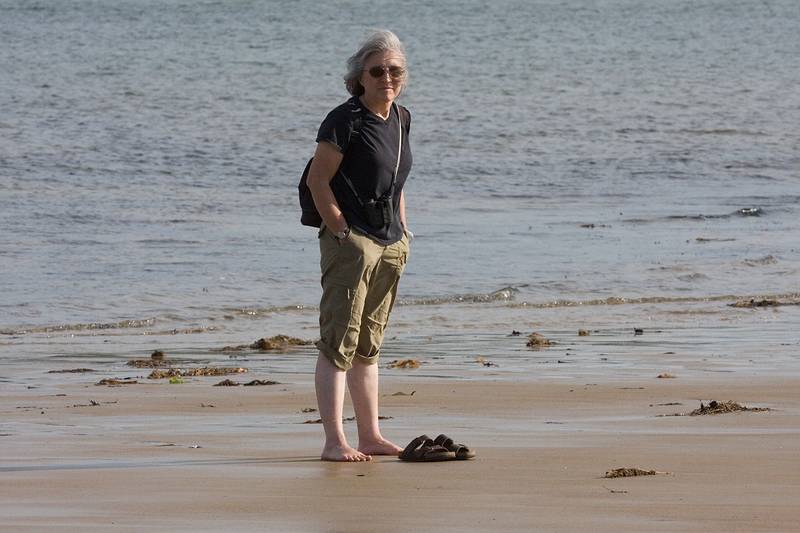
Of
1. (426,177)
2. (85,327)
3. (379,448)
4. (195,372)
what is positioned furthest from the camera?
(426,177)

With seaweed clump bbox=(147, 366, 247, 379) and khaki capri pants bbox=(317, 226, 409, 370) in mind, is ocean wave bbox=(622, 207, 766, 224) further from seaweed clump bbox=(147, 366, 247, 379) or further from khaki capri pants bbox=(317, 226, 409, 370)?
khaki capri pants bbox=(317, 226, 409, 370)

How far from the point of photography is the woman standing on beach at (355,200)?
5113 millimetres

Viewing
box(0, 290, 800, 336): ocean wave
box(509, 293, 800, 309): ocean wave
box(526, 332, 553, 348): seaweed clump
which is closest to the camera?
box(526, 332, 553, 348): seaweed clump

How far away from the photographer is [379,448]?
17.6 ft

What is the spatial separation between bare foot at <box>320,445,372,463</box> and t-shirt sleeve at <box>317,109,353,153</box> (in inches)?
41.7

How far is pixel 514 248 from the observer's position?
15.8 m

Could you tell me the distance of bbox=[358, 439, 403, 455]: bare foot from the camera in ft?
17.6

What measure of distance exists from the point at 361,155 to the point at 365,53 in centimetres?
37

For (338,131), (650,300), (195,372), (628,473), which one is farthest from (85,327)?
(628,473)

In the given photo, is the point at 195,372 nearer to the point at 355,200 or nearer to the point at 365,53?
the point at 355,200

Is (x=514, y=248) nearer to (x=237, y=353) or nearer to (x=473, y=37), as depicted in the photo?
(x=237, y=353)

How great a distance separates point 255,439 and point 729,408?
6.69 ft

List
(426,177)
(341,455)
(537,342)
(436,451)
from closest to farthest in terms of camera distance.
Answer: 1. (436,451)
2. (341,455)
3. (537,342)
4. (426,177)

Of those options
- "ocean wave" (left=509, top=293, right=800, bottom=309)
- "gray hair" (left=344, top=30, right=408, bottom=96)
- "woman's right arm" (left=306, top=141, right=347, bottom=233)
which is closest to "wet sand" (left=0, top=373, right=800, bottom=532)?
"woman's right arm" (left=306, top=141, right=347, bottom=233)
